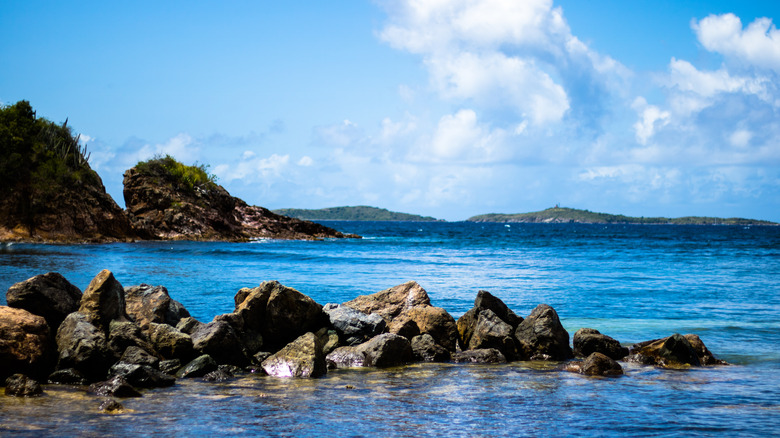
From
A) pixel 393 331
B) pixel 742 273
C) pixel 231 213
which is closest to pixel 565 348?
pixel 393 331

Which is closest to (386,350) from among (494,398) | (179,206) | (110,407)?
(494,398)

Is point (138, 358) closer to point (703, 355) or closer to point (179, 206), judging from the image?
point (703, 355)

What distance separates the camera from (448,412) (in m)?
9.52

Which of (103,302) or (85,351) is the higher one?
A: (103,302)

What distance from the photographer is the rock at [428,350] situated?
14109 millimetres

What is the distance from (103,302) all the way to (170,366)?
2286 millimetres

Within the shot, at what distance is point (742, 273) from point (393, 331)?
Answer: 31194 millimetres

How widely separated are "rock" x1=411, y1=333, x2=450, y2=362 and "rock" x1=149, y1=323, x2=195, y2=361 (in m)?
5.04

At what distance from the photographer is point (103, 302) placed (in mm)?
12914

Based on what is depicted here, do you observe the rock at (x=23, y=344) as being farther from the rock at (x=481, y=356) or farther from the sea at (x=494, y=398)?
the rock at (x=481, y=356)

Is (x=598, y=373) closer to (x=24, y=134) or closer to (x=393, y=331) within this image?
(x=393, y=331)

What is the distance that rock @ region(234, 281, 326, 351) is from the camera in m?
14.0

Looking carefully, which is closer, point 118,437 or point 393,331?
point 118,437

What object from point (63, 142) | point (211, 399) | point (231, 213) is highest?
point (63, 142)
